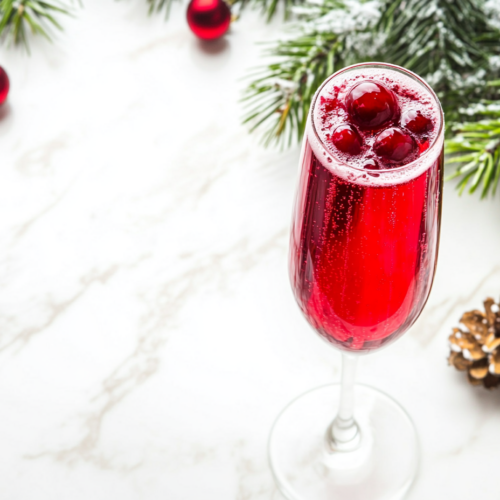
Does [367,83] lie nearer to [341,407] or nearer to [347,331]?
[347,331]

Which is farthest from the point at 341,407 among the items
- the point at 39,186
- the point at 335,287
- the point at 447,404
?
the point at 39,186

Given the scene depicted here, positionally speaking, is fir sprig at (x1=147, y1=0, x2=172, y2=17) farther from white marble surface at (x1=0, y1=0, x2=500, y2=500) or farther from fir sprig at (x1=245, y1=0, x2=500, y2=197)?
fir sprig at (x1=245, y1=0, x2=500, y2=197)

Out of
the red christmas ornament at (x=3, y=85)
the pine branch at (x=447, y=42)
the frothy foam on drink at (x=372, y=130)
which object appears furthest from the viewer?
the red christmas ornament at (x=3, y=85)

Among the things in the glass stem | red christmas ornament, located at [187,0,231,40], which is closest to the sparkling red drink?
the glass stem

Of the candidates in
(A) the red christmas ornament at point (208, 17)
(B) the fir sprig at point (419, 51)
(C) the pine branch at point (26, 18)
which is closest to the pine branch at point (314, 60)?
(B) the fir sprig at point (419, 51)

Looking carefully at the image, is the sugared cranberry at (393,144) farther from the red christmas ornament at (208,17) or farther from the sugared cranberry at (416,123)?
the red christmas ornament at (208,17)

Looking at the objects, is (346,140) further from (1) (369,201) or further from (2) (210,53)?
(2) (210,53)

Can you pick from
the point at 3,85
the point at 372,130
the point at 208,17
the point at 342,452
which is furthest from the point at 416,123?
the point at 3,85
